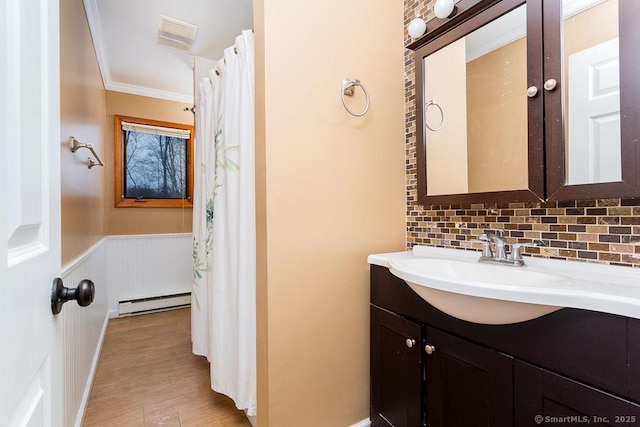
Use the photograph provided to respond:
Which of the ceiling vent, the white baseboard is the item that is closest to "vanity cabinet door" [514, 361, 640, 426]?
the white baseboard

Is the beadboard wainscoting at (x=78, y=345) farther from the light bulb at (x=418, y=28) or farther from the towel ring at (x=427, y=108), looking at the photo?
the light bulb at (x=418, y=28)

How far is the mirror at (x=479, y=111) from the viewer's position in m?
1.09

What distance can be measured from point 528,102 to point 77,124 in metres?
2.20

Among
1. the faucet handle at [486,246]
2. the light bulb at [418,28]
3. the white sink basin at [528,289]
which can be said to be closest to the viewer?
the white sink basin at [528,289]

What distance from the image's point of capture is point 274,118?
1.17 metres

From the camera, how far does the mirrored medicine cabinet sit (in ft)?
2.82

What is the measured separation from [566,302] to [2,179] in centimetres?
106

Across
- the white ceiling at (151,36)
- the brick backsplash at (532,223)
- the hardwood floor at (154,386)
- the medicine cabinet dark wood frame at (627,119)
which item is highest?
the white ceiling at (151,36)

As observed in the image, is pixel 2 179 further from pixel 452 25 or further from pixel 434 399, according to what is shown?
pixel 452 25

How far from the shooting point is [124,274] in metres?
3.14

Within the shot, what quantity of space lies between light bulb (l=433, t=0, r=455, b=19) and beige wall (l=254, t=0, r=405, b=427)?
288 millimetres

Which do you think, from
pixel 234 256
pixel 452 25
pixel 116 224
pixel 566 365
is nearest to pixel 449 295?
pixel 566 365

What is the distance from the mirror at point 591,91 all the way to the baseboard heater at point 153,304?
3560mm

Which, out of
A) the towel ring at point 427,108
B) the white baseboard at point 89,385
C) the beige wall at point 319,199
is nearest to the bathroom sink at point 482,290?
the beige wall at point 319,199
